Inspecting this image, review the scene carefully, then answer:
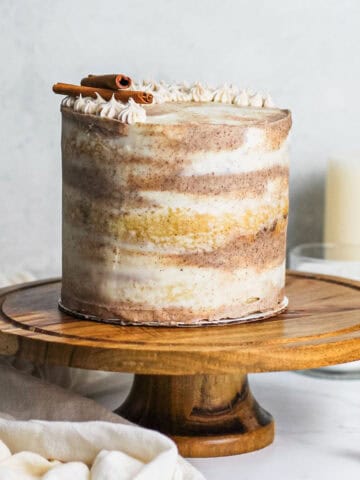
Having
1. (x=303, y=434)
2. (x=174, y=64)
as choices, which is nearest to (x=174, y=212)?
(x=303, y=434)

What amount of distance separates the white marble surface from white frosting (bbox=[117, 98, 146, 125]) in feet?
1.41

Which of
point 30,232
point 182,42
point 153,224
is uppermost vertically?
point 182,42

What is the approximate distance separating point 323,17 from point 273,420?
1.02 metres

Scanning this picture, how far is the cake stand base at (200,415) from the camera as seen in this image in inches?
51.9

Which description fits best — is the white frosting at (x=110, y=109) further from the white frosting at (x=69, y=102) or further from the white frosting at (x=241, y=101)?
the white frosting at (x=241, y=101)

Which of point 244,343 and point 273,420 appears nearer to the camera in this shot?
point 244,343

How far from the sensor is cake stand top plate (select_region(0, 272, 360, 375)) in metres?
1.12

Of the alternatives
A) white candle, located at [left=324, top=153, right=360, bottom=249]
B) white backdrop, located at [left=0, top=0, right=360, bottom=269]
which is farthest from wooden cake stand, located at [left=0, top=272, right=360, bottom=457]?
white backdrop, located at [left=0, top=0, right=360, bottom=269]

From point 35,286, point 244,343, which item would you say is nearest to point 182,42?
point 35,286

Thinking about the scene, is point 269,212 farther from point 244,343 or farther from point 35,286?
point 35,286

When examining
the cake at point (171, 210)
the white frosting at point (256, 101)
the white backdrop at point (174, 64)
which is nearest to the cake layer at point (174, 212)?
the cake at point (171, 210)

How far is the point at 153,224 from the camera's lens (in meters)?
1.22

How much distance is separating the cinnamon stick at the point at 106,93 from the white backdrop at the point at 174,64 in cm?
75

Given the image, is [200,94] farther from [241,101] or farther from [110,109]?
[110,109]
